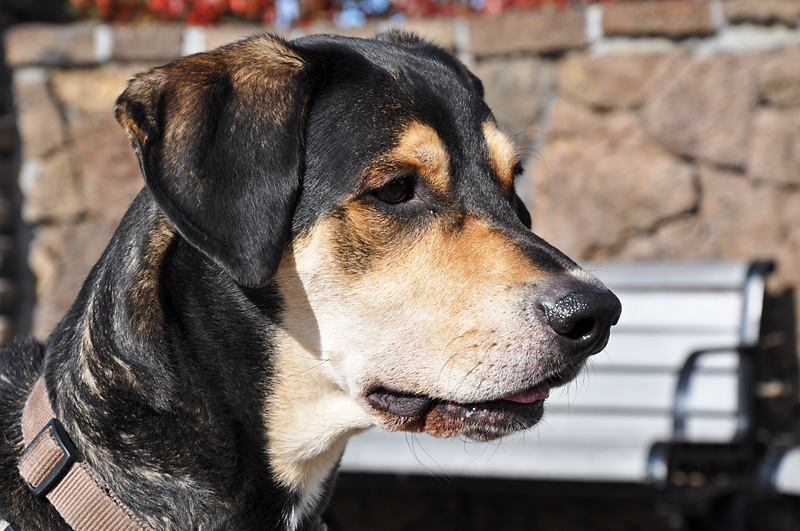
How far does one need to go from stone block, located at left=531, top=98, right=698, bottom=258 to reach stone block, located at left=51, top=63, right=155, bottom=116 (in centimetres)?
221

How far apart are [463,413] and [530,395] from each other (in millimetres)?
168

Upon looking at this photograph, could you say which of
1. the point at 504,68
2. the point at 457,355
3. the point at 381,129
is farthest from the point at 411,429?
the point at 504,68

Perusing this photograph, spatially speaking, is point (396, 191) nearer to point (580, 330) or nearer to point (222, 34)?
Result: point (580, 330)

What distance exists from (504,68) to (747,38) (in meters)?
1.17

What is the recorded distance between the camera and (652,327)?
165 inches

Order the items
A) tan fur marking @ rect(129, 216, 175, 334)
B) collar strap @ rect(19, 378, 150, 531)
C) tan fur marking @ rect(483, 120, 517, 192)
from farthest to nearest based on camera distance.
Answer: tan fur marking @ rect(483, 120, 517, 192) < tan fur marking @ rect(129, 216, 175, 334) < collar strap @ rect(19, 378, 150, 531)

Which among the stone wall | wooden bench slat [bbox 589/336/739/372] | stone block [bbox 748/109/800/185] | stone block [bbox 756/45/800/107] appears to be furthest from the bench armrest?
stone block [bbox 756/45/800/107]

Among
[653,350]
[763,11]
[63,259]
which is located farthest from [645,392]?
[63,259]

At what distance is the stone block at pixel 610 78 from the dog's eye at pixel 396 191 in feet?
8.16

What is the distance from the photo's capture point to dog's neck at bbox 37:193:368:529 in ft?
6.68

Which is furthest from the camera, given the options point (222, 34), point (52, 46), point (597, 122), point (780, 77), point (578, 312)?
point (52, 46)

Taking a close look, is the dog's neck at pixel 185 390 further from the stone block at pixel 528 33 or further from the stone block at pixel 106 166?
the stone block at pixel 528 33

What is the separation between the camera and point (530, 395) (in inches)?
85.3

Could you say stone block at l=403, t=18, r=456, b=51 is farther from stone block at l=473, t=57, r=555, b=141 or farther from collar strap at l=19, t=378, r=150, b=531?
collar strap at l=19, t=378, r=150, b=531
